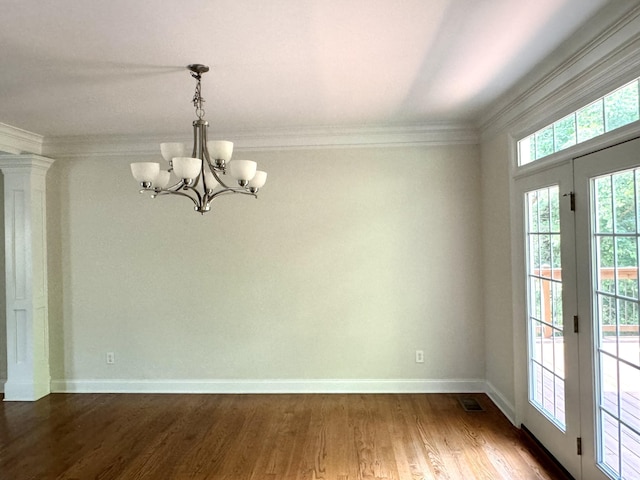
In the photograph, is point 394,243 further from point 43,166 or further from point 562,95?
point 43,166

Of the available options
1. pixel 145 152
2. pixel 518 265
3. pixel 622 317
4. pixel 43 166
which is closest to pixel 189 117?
pixel 145 152

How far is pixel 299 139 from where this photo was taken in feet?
13.5

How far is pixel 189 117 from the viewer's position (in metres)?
3.60

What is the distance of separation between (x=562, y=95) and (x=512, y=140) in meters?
0.77

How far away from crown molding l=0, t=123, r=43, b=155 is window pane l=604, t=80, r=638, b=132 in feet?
15.3

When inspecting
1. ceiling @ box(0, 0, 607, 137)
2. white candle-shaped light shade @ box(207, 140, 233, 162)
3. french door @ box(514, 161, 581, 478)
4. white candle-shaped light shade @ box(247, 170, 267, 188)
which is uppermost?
ceiling @ box(0, 0, 607, 137)

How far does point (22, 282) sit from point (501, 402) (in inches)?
187

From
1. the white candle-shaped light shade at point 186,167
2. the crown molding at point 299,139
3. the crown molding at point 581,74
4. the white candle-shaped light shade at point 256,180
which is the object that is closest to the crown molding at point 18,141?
the crown molding at point 299,139

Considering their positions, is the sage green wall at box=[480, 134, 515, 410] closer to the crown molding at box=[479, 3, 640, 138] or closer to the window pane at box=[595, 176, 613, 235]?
the crown molding at box=[479, 3, 640, 138]

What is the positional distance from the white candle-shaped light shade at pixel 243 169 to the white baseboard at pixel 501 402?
2824mm

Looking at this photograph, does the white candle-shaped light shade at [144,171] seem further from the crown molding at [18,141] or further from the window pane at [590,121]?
the window pane at [590,121]

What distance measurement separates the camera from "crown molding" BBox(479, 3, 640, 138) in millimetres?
1884

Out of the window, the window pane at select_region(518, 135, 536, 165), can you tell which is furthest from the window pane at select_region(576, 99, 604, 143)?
the window pane at select_region(518, 135, 536, 165)

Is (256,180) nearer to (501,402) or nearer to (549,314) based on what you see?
(549,314)
